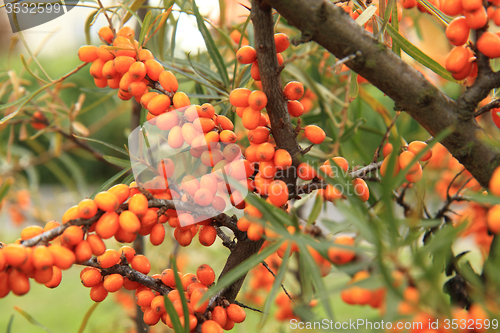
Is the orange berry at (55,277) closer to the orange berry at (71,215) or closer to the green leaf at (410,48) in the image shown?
the orange berry at (71,215)

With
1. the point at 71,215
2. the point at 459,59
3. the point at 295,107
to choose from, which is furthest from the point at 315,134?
the point at 71,215

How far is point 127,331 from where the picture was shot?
1164 mm

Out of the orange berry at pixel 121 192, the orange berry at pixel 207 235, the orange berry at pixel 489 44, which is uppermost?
the orange berry at pixel 489 44

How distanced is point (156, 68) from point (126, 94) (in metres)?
0.05

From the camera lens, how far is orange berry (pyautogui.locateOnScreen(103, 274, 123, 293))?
1.18ft

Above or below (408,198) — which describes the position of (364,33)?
above

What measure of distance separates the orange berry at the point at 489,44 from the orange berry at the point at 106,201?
35 cm

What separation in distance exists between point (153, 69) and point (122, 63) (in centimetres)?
3

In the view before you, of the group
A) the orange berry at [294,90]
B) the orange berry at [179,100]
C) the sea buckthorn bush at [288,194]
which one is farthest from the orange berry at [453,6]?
the orange berry at [179,100]

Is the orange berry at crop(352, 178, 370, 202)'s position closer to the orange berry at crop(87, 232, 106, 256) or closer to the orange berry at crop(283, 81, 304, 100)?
the orange berry at crop(283, 81, 304, 100)

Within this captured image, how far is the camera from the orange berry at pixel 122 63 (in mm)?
399

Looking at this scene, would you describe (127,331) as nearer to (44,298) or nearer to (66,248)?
(66,248)

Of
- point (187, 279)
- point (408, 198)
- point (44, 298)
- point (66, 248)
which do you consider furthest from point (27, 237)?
point (44, 298)

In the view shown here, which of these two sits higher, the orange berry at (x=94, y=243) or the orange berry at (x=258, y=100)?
the orange berry at (x=258, y=100)
